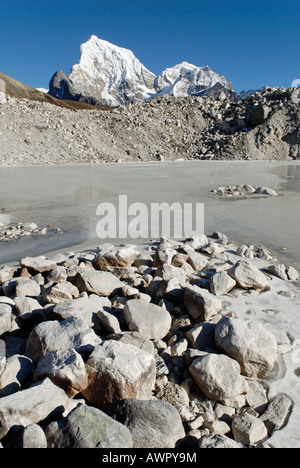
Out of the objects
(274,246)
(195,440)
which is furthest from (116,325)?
(274,246)

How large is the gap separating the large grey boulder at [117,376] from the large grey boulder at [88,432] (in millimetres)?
244

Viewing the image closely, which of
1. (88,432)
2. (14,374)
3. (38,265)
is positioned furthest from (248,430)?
(38,265)

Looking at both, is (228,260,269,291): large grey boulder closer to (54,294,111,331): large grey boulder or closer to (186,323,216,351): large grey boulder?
(186,323,216,351): large grey boulder

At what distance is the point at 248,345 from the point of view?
96.0 inches

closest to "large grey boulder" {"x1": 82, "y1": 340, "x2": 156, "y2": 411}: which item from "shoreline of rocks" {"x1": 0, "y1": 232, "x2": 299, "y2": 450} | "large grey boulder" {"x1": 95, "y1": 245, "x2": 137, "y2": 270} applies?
"shoreline of rocks" {"x1": 0, "y1": 232, "x2": 299, "y2": 450}

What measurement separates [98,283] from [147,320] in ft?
2.80

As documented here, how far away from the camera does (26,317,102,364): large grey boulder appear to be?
238 centimetres

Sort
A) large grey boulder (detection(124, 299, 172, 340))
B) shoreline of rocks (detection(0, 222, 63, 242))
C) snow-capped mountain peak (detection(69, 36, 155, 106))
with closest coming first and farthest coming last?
large grey boulder (detection(124, 299, 172, 340))
shoreline of rocks (detection(0, 222, 63, 242))
snow-capped mountain peak (detection(69, 36, 155, 106))

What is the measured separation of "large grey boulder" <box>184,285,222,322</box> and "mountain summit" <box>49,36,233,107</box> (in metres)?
152

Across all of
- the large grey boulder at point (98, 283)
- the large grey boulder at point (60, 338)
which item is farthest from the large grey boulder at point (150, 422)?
the large grey boulder at point (98, 283)

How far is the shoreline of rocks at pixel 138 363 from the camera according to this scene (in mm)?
1830

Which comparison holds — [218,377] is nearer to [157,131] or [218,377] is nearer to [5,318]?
[5,318]

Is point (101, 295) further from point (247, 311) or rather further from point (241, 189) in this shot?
point (241, 189)

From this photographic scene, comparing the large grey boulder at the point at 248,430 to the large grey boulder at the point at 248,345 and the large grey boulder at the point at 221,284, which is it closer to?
the large grey boulder at the point at 248,345
